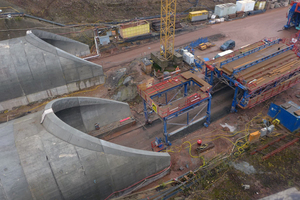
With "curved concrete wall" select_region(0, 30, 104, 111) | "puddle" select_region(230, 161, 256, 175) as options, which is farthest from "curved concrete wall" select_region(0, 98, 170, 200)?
"curved concrete wall" select_region(0, 30, 104, 111)

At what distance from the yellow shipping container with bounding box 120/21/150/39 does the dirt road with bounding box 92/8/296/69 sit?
3.58m

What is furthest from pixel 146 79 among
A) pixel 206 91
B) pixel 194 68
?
pixel 206 91

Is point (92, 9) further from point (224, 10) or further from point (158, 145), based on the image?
point (158, 145)

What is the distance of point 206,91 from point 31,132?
16.9 metres

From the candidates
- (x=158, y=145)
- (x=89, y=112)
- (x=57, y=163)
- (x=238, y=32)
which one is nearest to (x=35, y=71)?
(x=89, y=112)

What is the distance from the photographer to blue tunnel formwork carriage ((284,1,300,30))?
42.2 metres

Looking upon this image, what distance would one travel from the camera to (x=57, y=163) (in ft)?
49.9

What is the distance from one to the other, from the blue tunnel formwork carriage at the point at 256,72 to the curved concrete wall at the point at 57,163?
46.7 feet

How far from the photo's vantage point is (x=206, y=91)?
2220cm

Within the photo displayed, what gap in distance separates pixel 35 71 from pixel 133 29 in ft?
71.5

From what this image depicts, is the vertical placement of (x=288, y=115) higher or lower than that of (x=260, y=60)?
lower

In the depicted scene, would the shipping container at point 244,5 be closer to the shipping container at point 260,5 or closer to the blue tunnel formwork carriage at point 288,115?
the shipping container at point 260,5

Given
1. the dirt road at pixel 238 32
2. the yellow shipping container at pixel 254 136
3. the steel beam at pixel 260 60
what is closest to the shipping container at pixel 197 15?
the dirt road at pixel 238 32

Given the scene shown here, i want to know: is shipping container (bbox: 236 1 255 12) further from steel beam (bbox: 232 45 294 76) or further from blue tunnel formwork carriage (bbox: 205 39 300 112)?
steel beam (bbox: 232 45 294 76)
